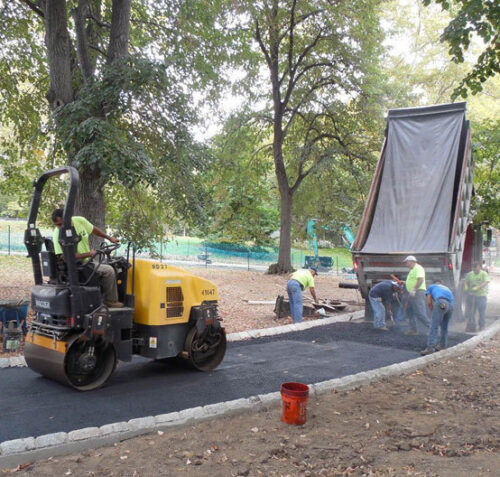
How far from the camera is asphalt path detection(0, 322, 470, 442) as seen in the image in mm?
4887

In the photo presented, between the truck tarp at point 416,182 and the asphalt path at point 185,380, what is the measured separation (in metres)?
2.10

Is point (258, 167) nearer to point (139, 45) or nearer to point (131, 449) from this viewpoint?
point (139, 45)

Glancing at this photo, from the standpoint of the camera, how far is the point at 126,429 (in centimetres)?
460

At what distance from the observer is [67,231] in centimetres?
517

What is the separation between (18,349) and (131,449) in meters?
3.77

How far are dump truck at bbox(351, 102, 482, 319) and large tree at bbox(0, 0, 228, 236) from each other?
4108 millimetres

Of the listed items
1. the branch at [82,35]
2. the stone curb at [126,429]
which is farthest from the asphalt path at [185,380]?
the branch at [82,35]

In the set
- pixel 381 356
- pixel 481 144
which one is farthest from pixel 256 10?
pixel 381 356

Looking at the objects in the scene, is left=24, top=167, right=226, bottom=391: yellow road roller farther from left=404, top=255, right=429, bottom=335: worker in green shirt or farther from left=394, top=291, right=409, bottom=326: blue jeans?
left=394, top=291, right=409, bottom=326: blue jeans

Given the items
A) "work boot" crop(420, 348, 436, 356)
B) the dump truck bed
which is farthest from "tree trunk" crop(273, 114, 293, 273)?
"work boot" crop(420, 348, 436, 356)

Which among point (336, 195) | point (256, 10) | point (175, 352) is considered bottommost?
point (175, 352)

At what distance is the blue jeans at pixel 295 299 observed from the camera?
10.9 metres

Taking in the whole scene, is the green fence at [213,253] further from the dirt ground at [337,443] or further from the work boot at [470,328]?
the dirt ground at [337,443]

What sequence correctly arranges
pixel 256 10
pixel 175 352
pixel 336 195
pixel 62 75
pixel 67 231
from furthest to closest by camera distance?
1. pixel 336 195
2. pixel 256 10
3. pixel 62 75
4. pixel 175 352
5. pixel 67 231
